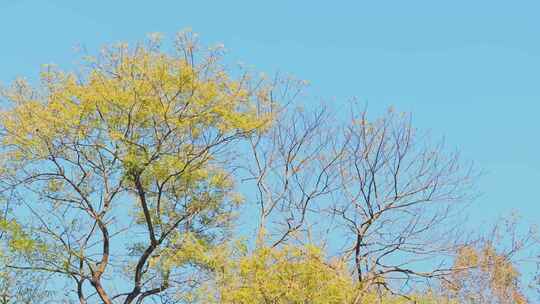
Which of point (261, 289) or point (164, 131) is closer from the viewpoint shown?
point (261, 289)

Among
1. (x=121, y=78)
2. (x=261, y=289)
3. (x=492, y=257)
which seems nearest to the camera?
(x=261, y=289)

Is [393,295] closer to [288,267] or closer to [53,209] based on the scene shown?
[288,267]

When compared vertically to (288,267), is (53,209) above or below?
above

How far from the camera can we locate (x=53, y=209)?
11.5 m

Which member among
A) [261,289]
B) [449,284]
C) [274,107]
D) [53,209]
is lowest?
[261,289]

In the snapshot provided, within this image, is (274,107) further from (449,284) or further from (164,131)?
(449,284)

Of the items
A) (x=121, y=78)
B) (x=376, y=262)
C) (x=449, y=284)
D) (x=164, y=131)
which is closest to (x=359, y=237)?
(x=376, y=262)

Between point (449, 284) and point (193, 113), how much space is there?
13.0 feet

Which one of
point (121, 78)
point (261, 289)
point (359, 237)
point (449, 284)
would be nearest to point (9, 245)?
point (121, 78)

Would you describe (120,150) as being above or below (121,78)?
below

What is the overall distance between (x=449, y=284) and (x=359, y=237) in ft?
4.32

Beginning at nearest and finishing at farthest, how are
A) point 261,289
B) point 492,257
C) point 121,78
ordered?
Answer: point 261,289 → point 121,78 → point 492,257

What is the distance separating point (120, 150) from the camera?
436 inches

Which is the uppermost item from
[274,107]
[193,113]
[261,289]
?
[274,107]
